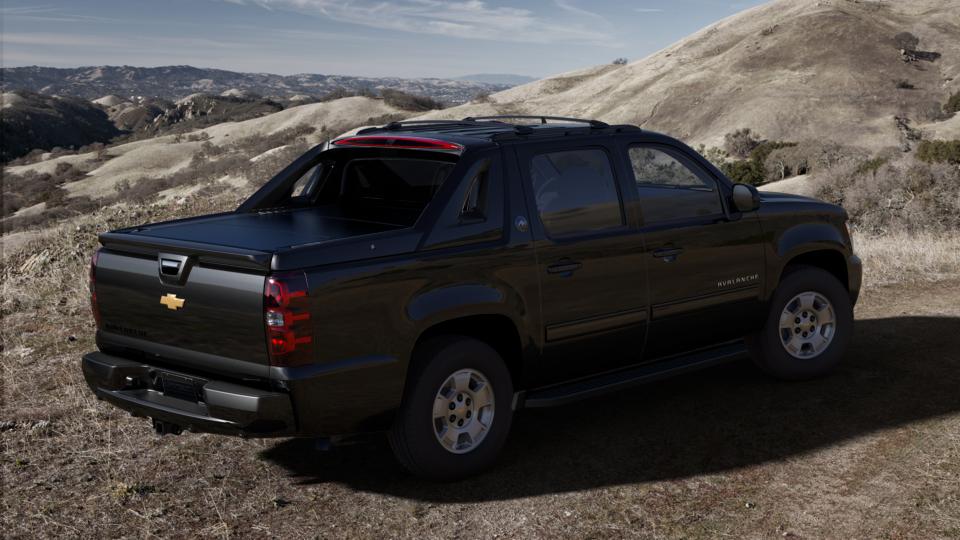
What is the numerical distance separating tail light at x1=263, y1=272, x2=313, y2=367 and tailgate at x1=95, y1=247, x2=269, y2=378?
0.05m

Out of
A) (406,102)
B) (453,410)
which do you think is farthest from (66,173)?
(453,410)

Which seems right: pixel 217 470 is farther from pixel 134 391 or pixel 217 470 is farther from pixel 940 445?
pixel 940 445

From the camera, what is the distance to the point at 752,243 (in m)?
6.40

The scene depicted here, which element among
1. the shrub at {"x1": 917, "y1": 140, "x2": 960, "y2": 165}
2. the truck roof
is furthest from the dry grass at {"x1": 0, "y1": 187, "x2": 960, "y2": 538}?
the shrub at {"x1": 917, "y1": 140, "x2": 960, "y2": 165}

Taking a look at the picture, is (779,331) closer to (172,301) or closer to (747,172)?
(172,301)

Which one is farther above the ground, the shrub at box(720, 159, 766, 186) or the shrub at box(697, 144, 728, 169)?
the shrub at box(697, 144, 728, 169)

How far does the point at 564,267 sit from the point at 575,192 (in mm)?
491

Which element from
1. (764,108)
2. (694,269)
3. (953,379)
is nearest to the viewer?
(694,269)

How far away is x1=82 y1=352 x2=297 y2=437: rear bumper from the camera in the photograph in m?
4.41

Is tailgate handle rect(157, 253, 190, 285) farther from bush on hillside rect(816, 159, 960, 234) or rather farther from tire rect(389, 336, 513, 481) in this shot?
bush on hillside rect(816, 159, 960, 234)

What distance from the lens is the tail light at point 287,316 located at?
4328mm

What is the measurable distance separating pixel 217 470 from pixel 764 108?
4579cm

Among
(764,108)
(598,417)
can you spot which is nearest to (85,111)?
(764,108)

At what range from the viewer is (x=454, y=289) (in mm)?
4918
